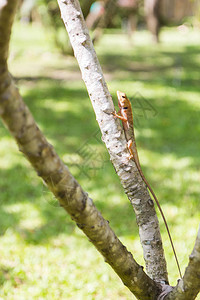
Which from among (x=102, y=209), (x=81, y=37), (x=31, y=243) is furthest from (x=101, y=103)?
(x=102, y=209)

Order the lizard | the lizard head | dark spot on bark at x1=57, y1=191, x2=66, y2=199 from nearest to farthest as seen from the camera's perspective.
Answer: dark spot on bark at x1=57, y1=191, x2=66, y2=199
the lizard
the lizard head

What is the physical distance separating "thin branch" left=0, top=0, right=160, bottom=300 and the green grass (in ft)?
1.14

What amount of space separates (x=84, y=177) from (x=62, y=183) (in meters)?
3.06

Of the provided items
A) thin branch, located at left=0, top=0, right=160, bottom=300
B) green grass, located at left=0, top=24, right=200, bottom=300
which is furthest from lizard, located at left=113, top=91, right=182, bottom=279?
thin branch, located at left=0, top=0, right=160, bottom=300

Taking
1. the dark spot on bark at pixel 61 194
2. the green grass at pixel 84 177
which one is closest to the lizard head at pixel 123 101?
the green grass at pixel 84 177

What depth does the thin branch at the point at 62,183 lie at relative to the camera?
105 cm

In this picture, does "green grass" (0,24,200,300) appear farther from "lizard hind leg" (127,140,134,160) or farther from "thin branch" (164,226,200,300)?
"thin branch" (164,226,200,300)

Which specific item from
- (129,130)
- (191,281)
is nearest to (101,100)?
(129,130)

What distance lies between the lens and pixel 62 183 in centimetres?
124

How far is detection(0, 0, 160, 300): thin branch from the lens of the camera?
3.46 ft

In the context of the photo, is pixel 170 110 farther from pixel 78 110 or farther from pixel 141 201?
pixel 141 201

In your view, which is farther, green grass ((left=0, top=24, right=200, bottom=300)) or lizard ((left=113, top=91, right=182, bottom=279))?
green grass ((left=0, top=24, right=200, bottom=300))

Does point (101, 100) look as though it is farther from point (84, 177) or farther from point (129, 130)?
point (84, 177)

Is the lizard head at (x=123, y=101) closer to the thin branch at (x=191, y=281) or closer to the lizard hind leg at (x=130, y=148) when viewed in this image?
the lizard hind leg at (x=130, y=148)
